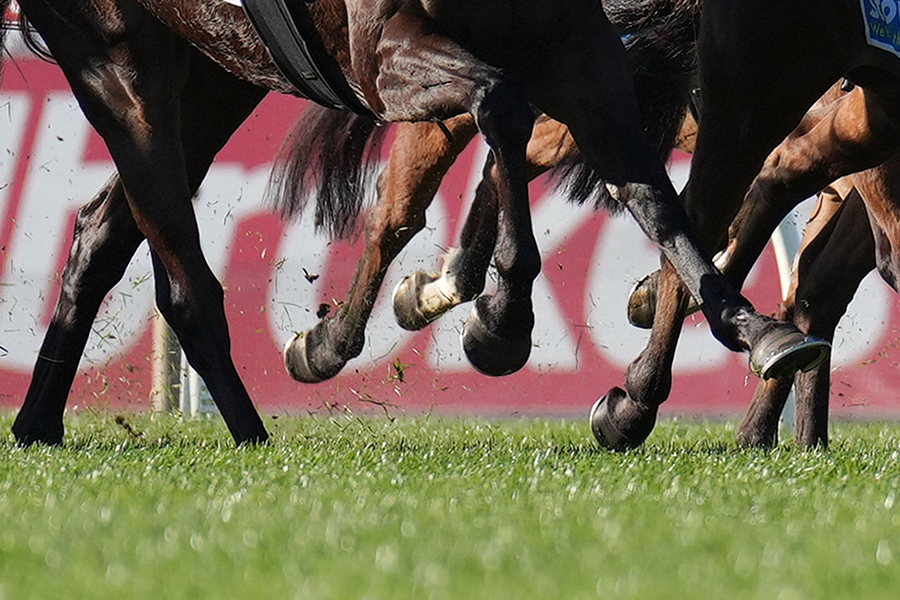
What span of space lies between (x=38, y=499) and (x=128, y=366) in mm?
4322

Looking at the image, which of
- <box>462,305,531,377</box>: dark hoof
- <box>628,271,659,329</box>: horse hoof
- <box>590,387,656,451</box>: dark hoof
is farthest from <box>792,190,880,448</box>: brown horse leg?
<box>462,305,531,377</box>: dark hoof

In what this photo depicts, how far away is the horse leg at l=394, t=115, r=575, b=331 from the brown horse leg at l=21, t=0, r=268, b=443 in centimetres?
115

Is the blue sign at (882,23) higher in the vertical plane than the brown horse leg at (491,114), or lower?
higher

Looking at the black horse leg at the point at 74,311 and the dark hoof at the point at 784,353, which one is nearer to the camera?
the dark hoof at the point at 784,353

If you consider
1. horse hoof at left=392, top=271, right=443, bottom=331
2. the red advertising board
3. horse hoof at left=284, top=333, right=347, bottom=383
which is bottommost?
the red advertising board

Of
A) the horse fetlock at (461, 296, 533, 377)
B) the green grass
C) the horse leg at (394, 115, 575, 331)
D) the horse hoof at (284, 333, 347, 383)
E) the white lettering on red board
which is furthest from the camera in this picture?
the white lettering on red board

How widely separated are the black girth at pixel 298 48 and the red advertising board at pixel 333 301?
2958mm

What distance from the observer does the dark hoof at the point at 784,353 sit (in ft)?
10.4

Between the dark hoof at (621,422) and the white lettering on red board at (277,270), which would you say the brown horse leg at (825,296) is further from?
the white lettering on red board at (277,270)

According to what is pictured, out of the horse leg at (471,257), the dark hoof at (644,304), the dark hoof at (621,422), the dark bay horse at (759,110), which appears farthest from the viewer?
the dark hoof at (644,304)

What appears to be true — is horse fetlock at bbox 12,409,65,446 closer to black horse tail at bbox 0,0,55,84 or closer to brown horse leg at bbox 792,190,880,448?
black horse tail at bbox 0,0,55,84

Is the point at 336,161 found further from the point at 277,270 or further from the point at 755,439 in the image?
the point at 755,439

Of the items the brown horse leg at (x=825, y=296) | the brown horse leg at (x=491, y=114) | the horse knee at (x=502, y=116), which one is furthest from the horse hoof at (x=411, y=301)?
the horse knee at (x=502, y=116)

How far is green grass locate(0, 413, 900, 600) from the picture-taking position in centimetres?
188
